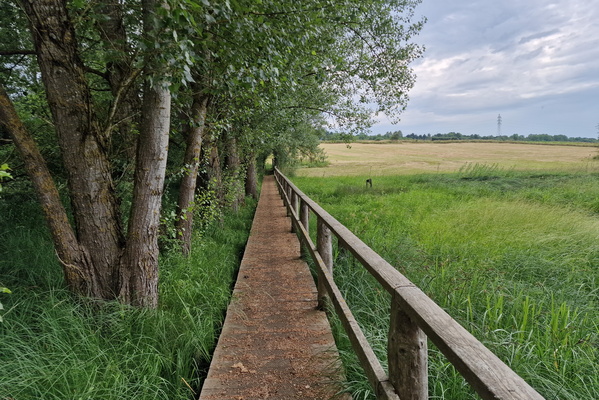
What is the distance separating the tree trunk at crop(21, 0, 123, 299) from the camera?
2.42 meters

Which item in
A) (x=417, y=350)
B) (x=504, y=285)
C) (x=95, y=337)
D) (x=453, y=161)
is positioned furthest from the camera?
(x=453, y=161)

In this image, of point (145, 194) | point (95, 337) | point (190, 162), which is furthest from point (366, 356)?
point (190, 162)

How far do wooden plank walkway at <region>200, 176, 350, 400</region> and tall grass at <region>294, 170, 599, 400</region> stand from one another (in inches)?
9.2

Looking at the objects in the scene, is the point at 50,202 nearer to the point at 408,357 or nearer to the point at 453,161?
the point at 408,357

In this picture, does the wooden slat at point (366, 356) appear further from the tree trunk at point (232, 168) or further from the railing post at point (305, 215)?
the tree trunk at point (232, 168)

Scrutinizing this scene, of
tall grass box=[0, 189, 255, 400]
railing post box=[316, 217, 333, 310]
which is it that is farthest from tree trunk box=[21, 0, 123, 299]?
railing post box=[316, 217, 333, 310]

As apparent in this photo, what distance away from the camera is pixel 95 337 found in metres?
2.46

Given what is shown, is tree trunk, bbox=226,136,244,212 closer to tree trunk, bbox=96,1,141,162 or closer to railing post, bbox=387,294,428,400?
tree trunk, bbox=96,1,141,162

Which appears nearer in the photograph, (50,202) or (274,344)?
(50,202)

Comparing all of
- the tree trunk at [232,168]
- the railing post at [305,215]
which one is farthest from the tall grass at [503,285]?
the tree trunk at [232,168]

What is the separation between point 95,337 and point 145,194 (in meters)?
1.23

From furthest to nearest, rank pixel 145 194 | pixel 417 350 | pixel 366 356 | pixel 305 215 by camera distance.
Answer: pixel 305 215
pixel 145 194
pixel 366 356
pixel 417 350

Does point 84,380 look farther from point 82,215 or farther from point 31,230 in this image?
point 31,230

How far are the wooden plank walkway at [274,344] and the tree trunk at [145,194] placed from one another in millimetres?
959
